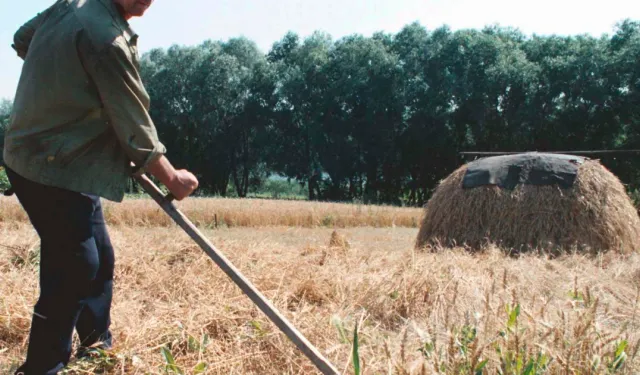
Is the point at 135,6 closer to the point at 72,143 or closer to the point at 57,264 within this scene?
the point at 72,143

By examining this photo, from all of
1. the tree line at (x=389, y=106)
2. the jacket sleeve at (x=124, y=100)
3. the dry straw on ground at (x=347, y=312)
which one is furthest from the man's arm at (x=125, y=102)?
the tree line at (x=389, y=106)

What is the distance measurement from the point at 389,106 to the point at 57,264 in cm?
3451

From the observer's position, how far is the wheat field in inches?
91.9

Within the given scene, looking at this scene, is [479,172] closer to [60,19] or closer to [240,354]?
[240,354]

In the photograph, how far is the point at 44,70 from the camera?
2.26 m

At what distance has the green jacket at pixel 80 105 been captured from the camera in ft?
7.27

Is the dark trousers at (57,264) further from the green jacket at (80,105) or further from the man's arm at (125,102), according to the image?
the man's arm at (125,102)

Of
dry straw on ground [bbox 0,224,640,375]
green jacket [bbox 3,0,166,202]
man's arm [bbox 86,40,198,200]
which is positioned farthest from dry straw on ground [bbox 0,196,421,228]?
man's arm [bbox 86,40,198,200]

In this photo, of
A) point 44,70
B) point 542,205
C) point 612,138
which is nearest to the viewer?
point 44,70

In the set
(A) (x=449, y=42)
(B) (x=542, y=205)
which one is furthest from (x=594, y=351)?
(A) (x=449, y=42)

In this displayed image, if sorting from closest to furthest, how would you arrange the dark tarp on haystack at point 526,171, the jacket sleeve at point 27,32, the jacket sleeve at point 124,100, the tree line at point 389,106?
the jacket sleeve at point 124,100 → the jacket sleeve at point 27,32 → the dark tarp on haystack at point 526,171 → the tree line at point 389,106

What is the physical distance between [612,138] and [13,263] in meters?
31.0

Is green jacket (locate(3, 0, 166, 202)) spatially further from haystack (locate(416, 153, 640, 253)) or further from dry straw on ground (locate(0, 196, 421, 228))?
dry straw on ground (locate(0, 196, 421, 228))

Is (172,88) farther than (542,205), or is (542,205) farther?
(172,88)
